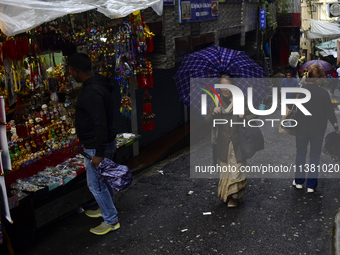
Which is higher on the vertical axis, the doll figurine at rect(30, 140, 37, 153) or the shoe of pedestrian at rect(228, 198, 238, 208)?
the doll figurine at rect(30, 140, 37, 153)

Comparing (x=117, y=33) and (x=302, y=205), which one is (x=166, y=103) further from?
(x=302, y=205)

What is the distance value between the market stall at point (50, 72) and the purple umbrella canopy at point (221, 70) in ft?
3.33

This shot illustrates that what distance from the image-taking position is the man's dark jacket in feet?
15.7

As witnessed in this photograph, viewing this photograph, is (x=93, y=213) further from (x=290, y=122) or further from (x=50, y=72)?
(x=290, y=122)

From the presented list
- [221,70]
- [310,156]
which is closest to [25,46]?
[221,70]

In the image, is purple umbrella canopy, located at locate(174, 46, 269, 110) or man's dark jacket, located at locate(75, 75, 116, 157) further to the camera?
purple umbrella canopy, located at locate(174, 46, 269, 110)

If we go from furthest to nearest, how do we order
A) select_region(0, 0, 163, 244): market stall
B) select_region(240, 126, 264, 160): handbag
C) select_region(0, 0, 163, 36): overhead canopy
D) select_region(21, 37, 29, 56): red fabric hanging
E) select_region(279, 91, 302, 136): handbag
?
1. select_region(279, 91, 302, 136): handbag
2. select_region(240, 126, 264, 160): handbag
3. select_region(21, 37, 29, 56): red fabric hanging
4. select_region(0, 0, 163, 244): market stall
5. select_region(0, 0, 163, 36): overhead canopy

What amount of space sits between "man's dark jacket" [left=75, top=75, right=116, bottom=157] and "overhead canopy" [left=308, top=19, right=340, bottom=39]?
92.6 ft

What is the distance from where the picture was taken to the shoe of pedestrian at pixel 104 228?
549 cm

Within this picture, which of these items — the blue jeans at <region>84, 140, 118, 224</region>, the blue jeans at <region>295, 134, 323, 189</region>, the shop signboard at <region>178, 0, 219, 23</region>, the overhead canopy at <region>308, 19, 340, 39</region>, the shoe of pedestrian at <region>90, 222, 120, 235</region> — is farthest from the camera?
the overhead canopy at <region>308, 19, 340, 39</region>

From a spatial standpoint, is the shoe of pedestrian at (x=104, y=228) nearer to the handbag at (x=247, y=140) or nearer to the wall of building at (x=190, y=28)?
the handbag at (x=247, y=140)

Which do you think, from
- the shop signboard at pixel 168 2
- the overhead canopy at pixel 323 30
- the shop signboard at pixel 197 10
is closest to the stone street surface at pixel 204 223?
the shop signboard at pixel 168 2

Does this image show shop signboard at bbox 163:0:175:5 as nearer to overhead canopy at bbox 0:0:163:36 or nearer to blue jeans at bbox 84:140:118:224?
overhead canopy at bbox 0:0:163:36

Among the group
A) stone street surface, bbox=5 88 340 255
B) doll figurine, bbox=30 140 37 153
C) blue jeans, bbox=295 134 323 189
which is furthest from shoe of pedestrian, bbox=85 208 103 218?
blue jeans, bbox=295 134 323 189
